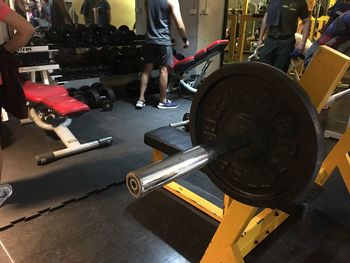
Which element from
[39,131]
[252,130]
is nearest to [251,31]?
[39,131]

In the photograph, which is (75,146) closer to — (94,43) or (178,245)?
(178,245)

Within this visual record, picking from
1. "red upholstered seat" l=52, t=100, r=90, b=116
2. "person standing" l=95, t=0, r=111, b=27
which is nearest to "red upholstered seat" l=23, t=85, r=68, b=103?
"red upholstered seat" l=52, t=100, r=90, b=116

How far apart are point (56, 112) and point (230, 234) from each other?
1.57 meters

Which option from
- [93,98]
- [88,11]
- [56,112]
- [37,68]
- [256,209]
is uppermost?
[88,11]

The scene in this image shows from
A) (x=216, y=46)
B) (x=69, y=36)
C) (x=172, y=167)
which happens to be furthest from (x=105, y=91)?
→ (x=172, y=167)

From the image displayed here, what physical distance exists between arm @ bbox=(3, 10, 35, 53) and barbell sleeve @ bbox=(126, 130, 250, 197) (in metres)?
1.30

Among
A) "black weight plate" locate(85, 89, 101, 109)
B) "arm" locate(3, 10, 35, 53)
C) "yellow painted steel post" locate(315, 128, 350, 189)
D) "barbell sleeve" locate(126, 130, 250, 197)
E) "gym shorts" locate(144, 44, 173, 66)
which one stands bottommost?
"black weight plate" locate(85, 89, 101, 109)

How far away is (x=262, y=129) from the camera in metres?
0.69

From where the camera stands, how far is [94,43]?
3814mm

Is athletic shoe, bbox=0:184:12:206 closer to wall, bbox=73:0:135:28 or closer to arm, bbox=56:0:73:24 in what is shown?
arm, bbox=56:0:73:24

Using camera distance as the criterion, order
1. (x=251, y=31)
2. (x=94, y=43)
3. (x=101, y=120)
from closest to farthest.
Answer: (x=101, y=120) < (x=94, y=43) < (x=251, y=31)

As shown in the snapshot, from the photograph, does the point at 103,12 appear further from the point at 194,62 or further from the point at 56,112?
the point at 56,112

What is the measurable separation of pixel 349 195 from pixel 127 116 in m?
2.13

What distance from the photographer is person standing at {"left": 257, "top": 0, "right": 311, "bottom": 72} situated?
9.57 ft
